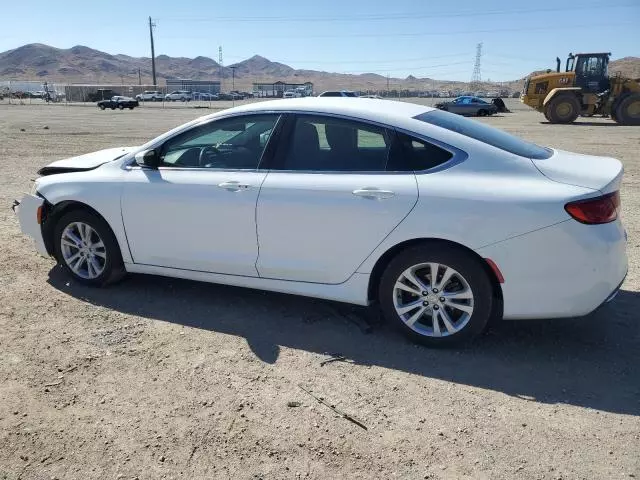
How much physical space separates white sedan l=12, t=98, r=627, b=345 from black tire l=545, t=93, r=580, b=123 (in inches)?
1005

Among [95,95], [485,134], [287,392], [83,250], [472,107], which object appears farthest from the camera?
[95,95]

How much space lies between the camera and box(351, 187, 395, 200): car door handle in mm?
3688

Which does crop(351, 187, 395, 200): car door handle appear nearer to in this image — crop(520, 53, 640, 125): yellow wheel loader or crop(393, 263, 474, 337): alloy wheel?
crop(393, 263, 474, 337): alloy wheel

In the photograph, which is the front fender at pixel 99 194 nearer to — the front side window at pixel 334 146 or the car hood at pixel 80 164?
the car hood at pixel 80 164

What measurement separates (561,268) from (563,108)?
2682 centimetres

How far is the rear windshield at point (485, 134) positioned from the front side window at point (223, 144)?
122 centimetres

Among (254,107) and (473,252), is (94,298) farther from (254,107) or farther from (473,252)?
(473,252)

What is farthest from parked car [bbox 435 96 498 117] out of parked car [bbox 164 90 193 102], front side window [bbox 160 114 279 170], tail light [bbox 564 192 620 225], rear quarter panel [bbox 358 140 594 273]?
parked car [bbox 164 90 193 102]

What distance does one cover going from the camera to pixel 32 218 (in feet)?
16.5

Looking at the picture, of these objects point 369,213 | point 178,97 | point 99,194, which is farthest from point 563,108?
point 178,97

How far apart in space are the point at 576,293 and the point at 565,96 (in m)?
26.6

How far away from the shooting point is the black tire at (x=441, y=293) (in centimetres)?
356

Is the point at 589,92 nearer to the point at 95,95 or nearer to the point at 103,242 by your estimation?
the point at 103,242

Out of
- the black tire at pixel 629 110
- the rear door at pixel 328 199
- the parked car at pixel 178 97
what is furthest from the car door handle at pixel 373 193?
the parked car at pixel 178 97
